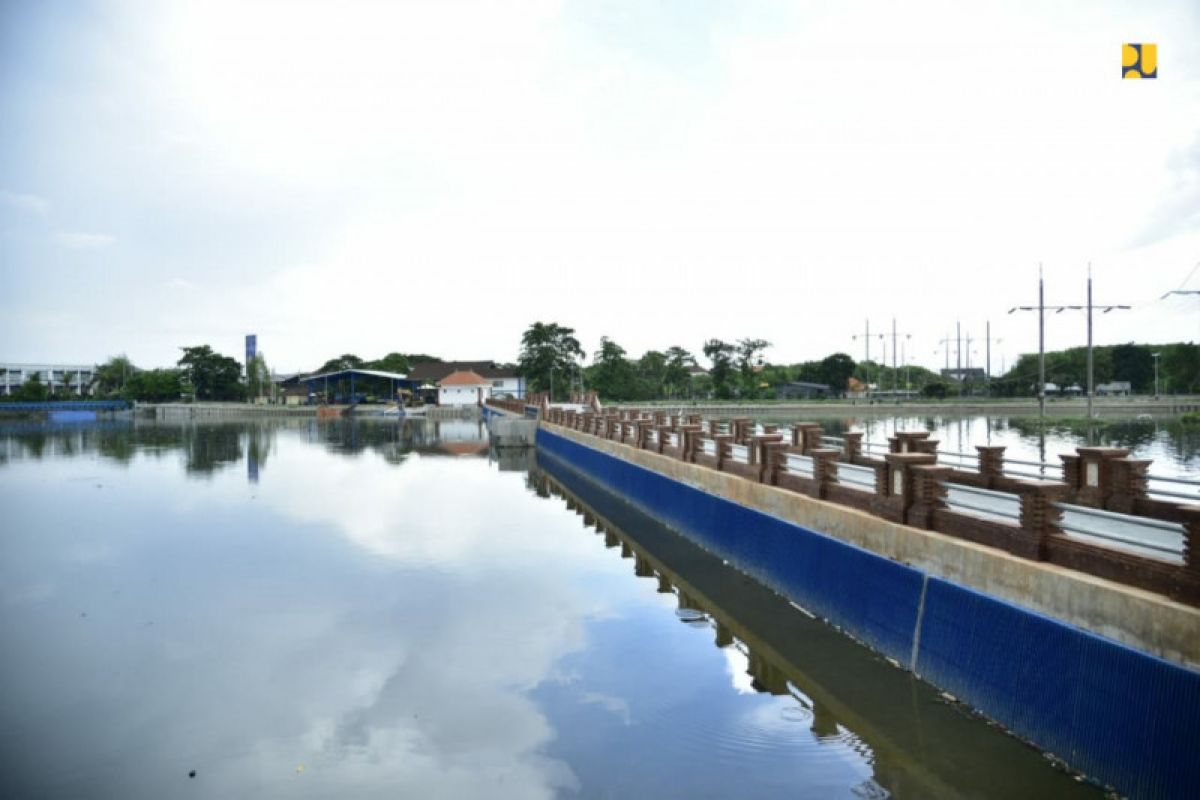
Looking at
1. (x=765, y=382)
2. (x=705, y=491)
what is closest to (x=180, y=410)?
(x=765, y=382)

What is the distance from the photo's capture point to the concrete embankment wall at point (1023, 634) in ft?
17.9

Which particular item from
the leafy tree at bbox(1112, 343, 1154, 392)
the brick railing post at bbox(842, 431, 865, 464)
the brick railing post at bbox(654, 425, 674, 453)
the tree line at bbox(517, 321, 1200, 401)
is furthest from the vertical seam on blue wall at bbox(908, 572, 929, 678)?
the leafy tree at bbox(1112, 343, 1154, 392)

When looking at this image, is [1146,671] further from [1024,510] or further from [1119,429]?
[1119,429]

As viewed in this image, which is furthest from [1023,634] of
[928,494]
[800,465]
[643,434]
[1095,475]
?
[643,434]

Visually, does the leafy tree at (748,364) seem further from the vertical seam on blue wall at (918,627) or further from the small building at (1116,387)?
the vertical seam on blue wall at (918,627)

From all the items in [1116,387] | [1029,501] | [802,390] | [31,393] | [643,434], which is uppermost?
[31,393]

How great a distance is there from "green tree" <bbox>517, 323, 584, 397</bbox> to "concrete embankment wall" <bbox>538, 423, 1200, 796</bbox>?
73.3 m

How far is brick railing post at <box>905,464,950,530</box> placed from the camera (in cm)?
876

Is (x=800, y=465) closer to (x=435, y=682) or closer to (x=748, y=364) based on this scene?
(x=435, y=682)

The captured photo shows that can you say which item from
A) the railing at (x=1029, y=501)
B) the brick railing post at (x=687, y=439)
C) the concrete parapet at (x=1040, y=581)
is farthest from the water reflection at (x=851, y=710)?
the brick railing post at (x=687, y=439)

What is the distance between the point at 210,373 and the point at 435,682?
99.8 metres

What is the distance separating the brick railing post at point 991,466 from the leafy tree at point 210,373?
101 m

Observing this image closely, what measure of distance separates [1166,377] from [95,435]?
308ft

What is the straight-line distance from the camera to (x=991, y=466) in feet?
37.5
